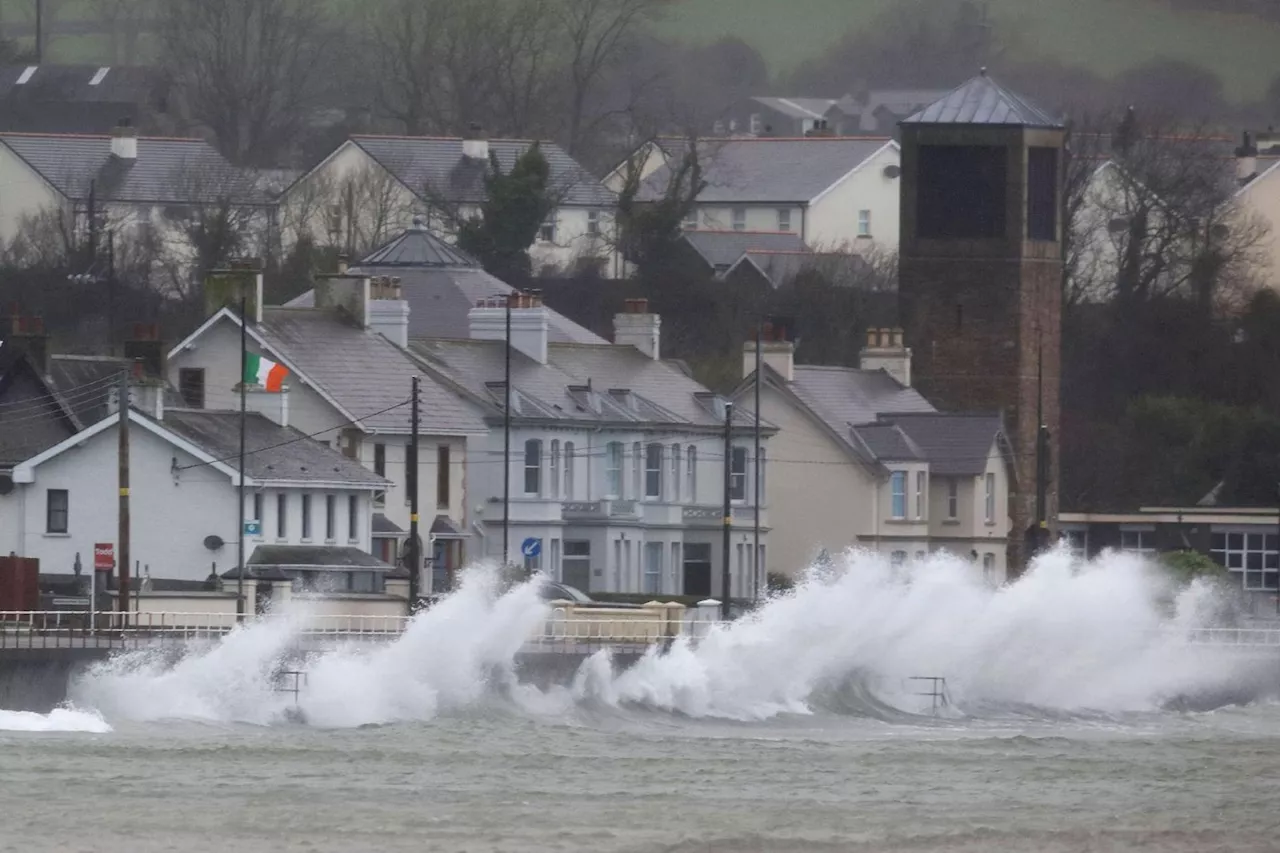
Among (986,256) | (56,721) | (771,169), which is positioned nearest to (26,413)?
(56,721)

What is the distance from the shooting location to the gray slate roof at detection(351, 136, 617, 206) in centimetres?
14425

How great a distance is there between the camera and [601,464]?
346 ft

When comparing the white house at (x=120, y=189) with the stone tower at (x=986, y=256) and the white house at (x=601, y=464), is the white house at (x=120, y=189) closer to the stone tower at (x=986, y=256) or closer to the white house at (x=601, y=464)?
the stone tower at (x=986, y=256)

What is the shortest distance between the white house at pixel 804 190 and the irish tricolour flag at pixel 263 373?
56.5m

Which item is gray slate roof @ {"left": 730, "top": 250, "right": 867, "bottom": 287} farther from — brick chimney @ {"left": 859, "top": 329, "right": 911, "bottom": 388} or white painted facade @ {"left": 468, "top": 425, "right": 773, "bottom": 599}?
white painted facade @ {"left": 468, "top": 425, "right": 773, "bottom": 599}

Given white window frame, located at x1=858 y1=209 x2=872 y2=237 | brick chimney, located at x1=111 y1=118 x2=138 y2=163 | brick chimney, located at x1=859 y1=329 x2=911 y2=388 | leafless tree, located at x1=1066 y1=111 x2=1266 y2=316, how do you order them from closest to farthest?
brick chimney, located at x1=859 y1=329 x2=911 y2=388 < brick chimney, located at x1=111 y1=118 x2=138 y2=163 < leafless tree, located at x1=1066 y1=111 x2=1266 y2=316 < white window frame, located at x1=858 y1=209 x2=872 y2=237

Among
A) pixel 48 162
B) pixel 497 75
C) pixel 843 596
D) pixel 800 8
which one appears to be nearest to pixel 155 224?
pixel 48 162

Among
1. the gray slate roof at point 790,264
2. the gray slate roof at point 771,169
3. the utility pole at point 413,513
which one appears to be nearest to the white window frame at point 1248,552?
the gray slate roof at point 790,264

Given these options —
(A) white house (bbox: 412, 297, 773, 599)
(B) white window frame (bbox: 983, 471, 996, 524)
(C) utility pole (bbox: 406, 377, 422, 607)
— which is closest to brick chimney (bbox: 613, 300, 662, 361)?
(A) white house (bbox: 412, 297, 773, 599)

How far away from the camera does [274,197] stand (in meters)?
144

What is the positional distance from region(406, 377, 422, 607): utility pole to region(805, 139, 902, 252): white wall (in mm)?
56609

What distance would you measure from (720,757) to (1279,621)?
33404 millimetres

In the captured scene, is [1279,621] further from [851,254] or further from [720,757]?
[851,254]

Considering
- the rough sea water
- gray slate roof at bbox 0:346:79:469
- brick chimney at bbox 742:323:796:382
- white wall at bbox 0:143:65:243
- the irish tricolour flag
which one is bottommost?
the rough sea water
